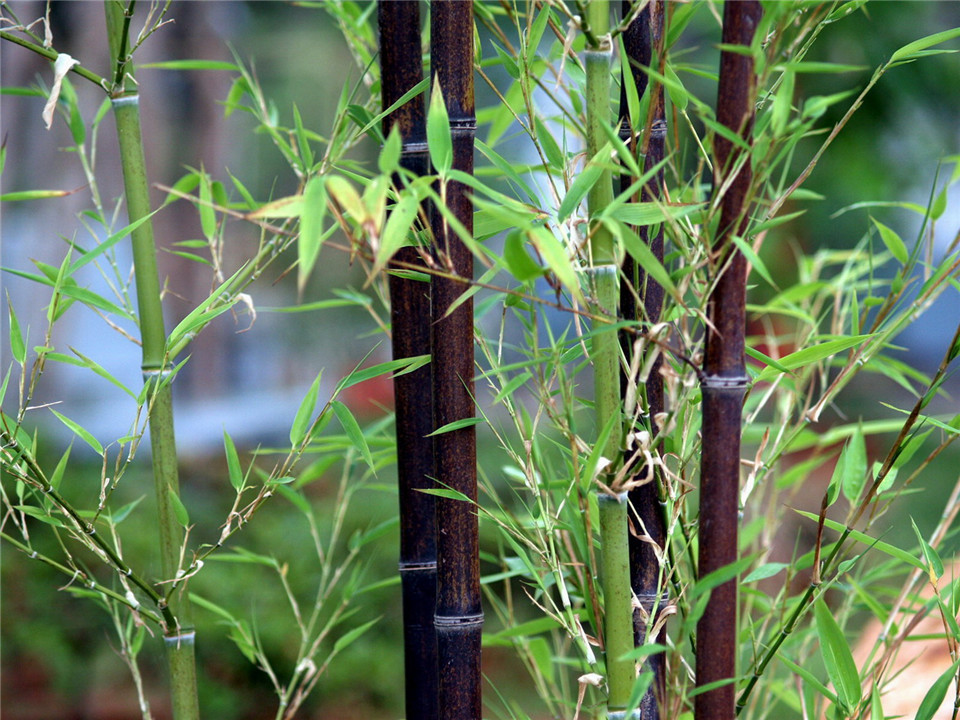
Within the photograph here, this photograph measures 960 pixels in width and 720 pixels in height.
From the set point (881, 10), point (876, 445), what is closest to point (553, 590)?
point (881, 10)

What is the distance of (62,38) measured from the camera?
11.2ft

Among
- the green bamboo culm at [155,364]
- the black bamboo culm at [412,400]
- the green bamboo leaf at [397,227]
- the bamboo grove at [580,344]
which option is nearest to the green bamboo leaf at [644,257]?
the bamboo grove at [580,344]

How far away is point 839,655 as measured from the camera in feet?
1.58

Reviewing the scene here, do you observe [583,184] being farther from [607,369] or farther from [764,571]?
[764,571]

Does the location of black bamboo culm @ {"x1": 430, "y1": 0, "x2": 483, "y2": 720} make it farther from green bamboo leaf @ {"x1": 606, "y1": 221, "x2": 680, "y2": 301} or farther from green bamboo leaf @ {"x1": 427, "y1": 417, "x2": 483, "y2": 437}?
green bamboo leaf @ {"x1": 606, "y1": 221, "x2": 680, "y2": 301}

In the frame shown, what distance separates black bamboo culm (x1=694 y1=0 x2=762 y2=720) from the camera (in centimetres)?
39

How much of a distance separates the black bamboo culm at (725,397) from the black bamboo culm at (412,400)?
210mm

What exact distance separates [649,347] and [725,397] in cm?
10

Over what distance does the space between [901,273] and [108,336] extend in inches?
193

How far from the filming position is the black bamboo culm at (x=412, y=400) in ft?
1.94

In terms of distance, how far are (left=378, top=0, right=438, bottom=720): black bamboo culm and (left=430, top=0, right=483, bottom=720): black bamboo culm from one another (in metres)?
0.04

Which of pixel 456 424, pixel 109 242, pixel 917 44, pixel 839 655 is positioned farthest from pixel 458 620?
pixel 917 44

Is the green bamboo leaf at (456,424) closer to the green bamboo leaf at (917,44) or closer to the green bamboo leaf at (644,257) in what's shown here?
the green bamboo leaf at (644,257)

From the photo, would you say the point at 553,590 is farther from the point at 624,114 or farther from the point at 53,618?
the point at 53,618
